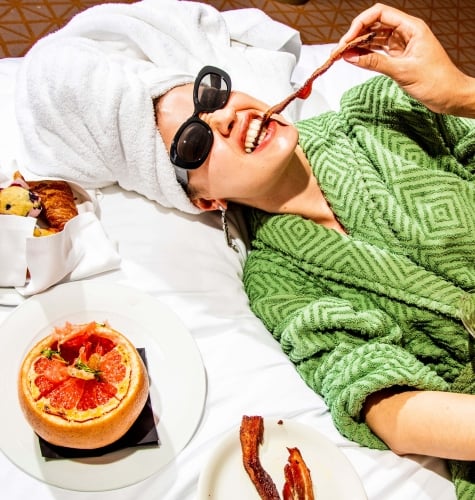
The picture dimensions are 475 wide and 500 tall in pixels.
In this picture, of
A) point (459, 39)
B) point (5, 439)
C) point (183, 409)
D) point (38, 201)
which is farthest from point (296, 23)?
point (5, 439)

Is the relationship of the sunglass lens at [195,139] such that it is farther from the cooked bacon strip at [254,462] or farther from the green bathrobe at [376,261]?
the cooked bacon strip at [254,462]

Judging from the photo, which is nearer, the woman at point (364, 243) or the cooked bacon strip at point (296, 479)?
the cooked bacon strip at point (296, 479)

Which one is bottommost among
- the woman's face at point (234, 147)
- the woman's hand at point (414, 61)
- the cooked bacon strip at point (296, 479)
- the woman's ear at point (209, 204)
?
the cooked bacon strip at point (296, 479)

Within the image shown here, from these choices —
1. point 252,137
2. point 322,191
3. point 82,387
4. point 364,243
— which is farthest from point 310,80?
point 82,387

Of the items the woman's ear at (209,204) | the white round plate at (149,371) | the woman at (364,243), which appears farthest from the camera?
the woman's ear at (209,204)

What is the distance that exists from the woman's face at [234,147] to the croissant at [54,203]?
276mm

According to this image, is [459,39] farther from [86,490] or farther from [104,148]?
[86,490]

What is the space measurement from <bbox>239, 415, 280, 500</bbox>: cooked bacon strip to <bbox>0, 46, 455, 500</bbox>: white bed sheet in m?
0.07

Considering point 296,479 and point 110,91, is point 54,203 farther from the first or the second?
point 296,479

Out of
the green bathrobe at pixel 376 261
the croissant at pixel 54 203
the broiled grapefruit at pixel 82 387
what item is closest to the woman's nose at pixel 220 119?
the green bathrobe at pixel 376 261

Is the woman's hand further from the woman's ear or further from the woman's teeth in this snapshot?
the woman's ear

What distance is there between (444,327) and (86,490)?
821 millimetres

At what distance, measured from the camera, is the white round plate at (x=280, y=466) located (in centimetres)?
105

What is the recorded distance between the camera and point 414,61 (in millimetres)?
1308
